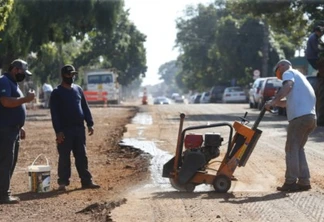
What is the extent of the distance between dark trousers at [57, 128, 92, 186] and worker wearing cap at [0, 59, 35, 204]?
1160 millimetres

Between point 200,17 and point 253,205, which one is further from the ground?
point 200,17

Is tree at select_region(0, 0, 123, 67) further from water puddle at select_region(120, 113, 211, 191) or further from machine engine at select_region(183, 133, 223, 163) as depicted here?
machine engine at select_region(183, 133, 223, 163)

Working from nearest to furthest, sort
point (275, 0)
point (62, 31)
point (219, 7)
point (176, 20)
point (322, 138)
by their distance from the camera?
point (322, 138)
point (275, 0)
point (62, 31)
point (219, 7)
point (176, 20)

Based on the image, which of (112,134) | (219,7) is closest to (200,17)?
(219,7)

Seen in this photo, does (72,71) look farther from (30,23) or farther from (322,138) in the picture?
(30,23)

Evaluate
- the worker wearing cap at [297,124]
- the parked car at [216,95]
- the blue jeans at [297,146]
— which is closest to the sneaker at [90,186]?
the worker wearing cap at [297,124]

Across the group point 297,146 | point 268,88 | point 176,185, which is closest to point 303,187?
point 297,146

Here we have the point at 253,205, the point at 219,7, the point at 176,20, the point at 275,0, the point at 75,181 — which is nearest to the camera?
the point at 253,205

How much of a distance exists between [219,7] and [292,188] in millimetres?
86542

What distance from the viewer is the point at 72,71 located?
11.6 meters

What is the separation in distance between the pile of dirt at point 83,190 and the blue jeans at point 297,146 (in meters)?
2.39

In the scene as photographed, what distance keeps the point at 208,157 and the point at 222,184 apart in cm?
48

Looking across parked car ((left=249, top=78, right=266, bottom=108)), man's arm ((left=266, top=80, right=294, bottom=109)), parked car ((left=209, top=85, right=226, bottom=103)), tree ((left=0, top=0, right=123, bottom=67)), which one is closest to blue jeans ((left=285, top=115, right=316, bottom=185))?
man's arm ((left=266, top=80, right=294, bottom=109))

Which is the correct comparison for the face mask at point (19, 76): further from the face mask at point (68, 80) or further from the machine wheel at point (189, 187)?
the machine wheel at point (189, 187)
